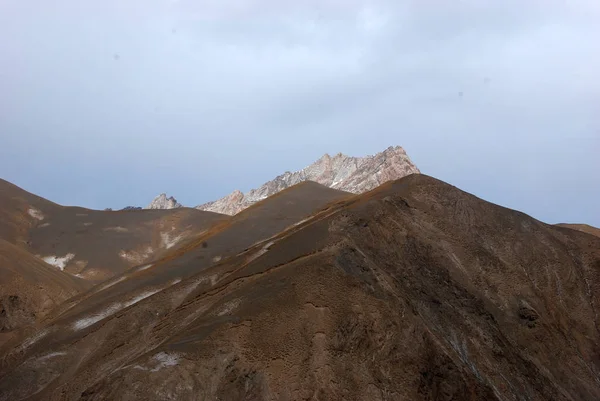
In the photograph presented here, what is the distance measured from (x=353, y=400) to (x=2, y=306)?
2691 inches

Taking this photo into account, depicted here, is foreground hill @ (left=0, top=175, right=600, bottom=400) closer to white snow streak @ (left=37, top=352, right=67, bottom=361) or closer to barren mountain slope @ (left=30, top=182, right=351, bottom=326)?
white snow streak @ (left=37, top=352, right=67, bottom=361)

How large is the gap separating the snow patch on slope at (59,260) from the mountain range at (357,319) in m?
42.5

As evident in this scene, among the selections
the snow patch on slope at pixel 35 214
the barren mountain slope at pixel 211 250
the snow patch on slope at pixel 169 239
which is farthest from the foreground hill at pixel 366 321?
the snow patch on slope at pixel 35 214

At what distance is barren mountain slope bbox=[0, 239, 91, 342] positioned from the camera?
8712 cm

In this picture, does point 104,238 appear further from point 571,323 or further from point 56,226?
point 571,323

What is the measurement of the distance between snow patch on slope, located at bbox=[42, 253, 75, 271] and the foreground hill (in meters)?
60.2

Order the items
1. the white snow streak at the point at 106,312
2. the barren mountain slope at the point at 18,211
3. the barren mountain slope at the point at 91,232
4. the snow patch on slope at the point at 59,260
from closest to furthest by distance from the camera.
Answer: the white snow streak at the point at 106,312 < the snow patch on slope at the point at 59,260 < the barren mountain slope at the point at 91,232 < the barren mountain slope at the point at 18,211

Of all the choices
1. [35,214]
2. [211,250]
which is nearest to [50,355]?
[211,250]

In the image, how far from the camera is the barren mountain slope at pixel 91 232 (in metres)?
126

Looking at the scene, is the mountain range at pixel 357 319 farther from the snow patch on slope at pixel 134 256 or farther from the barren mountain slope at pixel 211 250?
the snow patch on slope at pixel 134 256

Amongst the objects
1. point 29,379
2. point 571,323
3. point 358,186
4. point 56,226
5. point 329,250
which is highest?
point 358,186

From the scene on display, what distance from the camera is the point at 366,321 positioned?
40125 mm

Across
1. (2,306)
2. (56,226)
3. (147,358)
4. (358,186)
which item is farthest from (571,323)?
(358,186)

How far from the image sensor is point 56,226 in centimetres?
13850
